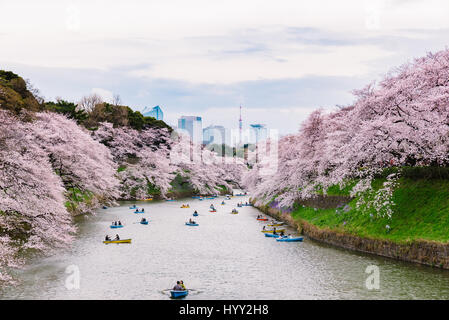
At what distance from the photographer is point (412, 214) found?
30.6 metres

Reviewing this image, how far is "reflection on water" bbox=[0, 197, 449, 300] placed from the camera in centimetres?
2352

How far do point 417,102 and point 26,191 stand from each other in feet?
92.5

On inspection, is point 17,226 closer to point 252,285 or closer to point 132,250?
point 132,250

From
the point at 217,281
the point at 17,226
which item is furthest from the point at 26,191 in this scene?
the point at 217,281

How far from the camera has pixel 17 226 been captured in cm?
2819

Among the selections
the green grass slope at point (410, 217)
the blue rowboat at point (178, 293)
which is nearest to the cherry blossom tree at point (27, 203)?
the blue rowboat at point (178, 293)

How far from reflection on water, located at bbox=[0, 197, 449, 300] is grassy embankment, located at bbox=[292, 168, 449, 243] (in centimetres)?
228

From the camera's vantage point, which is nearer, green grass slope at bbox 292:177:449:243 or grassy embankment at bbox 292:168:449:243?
green grass slope at bbox 292:177:449:243

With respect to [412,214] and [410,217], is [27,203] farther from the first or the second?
[412,214]

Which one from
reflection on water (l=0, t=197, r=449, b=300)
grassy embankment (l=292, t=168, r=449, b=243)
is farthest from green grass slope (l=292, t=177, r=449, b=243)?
reflection on water (l=0, t=197, r=449, b=300)

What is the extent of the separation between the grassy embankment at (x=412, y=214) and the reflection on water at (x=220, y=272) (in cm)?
228

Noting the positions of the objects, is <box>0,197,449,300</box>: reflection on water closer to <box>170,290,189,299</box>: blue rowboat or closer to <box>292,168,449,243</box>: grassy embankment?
<box>170,290,189,299</box>: blue rowboat

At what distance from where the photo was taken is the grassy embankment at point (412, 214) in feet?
92.5

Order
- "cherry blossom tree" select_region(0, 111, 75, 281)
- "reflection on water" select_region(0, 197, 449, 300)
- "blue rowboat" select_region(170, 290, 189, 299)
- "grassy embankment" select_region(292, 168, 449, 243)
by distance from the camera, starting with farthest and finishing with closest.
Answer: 1. "grassy embankment" select_region(292, 168, 449, 243)
2. "cherry blossom tree" select_region(0, 111, 75, 281)
3. "reflection on water" select_region(0, 197, 449, 300)
4. "blue rowboat" select_region(170, 290, 189, 299)
